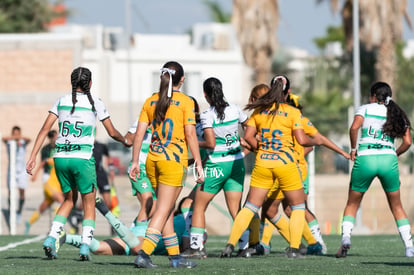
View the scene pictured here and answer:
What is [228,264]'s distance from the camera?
9867 millimetres

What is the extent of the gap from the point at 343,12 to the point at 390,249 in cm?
2625

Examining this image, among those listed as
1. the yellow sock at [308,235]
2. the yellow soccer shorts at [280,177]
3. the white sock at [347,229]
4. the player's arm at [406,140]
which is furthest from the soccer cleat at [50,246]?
the player's arm at [406,140]

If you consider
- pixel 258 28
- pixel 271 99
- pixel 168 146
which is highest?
pixel 258 28

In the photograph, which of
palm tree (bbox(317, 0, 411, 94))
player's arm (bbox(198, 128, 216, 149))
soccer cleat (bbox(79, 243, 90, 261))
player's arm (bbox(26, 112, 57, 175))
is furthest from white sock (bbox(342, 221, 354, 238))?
palm tree (bbox(317, 0, 411, 94))

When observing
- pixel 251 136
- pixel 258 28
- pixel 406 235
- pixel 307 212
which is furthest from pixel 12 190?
pixel 258 28

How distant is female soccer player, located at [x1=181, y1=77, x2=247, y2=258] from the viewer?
35.8 feet

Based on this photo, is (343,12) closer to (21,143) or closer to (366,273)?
(21,143)

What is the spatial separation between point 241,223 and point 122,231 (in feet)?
4.20

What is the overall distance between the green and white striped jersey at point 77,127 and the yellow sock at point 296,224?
7.65 feet

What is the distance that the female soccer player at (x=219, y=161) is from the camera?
1090cm

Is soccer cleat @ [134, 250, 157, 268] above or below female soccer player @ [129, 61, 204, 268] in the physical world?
below

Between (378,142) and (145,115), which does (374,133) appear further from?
(145,115)

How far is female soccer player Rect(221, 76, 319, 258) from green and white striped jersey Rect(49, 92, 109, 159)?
5.70ft

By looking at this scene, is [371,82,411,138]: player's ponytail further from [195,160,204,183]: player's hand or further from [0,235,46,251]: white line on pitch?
[0,235,46,251]: white line on pitch
